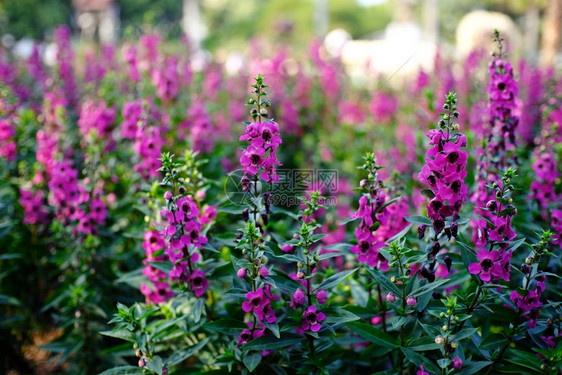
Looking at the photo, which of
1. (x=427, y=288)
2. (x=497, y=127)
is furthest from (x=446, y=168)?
(x=497, y=127)

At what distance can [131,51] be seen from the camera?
523 centimetres

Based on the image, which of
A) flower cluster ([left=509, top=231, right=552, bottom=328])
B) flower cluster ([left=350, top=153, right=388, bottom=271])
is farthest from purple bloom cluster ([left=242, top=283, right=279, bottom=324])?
flower cluster ([left=509, top=231, right=552, bottom=328])

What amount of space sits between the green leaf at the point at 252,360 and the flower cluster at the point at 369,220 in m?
0.62

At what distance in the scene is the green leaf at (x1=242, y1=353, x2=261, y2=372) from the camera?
209cm

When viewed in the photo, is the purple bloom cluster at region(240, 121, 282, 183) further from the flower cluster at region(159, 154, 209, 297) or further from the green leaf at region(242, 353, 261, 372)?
the green leaf at region(242, 353, 261, 372)

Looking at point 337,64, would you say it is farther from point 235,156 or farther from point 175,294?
point 175,294

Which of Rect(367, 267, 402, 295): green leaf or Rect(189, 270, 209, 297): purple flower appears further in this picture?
Rect(189, 270, 209, 297): purple flower

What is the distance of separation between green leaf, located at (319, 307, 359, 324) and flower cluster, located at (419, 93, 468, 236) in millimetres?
525

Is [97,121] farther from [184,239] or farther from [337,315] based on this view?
[337,315]

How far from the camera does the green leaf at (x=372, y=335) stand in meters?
2.15

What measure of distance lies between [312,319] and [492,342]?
2.50 ft

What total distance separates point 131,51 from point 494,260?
14.4ft

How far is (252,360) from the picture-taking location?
2.12 m

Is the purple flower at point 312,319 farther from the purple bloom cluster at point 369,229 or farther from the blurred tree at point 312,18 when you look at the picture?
the blurred tree at point 312,18
